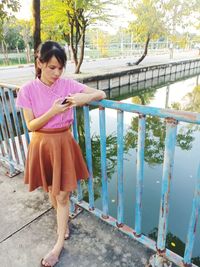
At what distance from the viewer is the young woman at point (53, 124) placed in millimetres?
1218

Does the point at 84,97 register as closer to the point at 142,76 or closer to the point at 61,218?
the point at 61,218

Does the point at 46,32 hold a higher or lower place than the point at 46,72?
higher

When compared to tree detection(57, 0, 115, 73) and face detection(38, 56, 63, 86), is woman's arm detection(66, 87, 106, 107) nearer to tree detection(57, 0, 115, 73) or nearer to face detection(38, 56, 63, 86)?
face detection(38, 56, 63, 86)

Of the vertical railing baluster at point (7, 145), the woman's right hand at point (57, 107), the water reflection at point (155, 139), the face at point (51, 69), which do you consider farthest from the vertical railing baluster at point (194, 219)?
the water reflection at point (155, 139)

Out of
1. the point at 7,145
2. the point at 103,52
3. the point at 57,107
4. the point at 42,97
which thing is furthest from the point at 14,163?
the point at 103,52

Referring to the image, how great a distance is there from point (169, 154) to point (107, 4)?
10409mm

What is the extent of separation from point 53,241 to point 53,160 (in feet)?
2.11

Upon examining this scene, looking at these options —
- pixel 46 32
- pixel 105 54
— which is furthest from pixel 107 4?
pixel 105 54

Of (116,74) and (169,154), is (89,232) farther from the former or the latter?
(116,74)

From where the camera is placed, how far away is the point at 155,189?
3.73 m

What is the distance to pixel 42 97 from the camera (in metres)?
1.29

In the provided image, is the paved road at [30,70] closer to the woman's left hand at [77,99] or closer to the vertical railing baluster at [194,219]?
the woman's left hand at [77,99]

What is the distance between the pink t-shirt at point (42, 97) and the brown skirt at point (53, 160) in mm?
59

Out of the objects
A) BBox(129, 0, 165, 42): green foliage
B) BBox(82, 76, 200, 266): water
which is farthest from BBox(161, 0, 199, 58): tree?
BBox(82, 76, 200, 266): water
